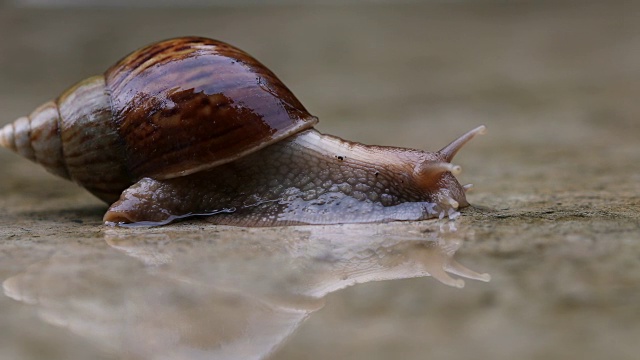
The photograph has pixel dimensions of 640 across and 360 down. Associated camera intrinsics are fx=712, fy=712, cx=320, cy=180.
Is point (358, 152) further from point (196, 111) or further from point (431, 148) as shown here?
point (431, 148)

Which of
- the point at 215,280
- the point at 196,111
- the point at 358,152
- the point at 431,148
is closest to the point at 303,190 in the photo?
the point at 358,152

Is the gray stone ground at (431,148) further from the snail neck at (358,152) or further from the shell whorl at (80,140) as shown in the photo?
the snail neck at (358,152)

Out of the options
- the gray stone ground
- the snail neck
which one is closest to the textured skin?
the snail neck

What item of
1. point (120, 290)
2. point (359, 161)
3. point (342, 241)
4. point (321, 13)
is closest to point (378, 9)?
point (321, 13)

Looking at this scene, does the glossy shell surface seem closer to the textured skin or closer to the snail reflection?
the textured skin

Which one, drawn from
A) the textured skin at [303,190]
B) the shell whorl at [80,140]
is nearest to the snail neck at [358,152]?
the textured skin at [303,190]

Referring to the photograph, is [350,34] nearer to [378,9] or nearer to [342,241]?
[378,9]

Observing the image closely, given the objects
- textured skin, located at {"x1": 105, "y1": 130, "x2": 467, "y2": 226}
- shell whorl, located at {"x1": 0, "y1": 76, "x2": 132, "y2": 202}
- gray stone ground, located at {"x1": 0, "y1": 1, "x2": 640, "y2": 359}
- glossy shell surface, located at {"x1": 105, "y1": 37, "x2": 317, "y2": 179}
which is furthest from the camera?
shell whorl, located at {"x1": 0, "y1": 76, "x2": 132, "y2": 202}
